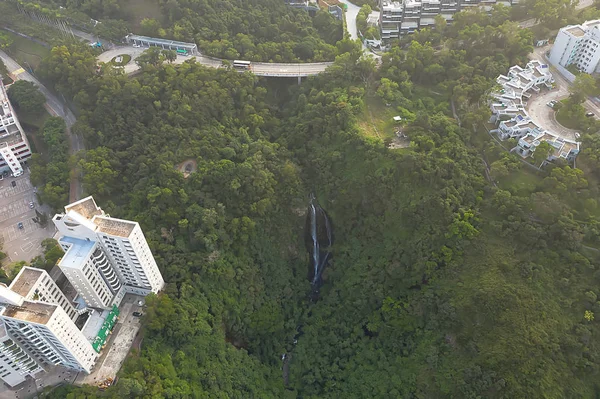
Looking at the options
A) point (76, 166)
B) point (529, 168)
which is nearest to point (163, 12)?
point (76, 166)

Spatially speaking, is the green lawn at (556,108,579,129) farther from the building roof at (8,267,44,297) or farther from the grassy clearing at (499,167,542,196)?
the building roof at (8,267,44,297)

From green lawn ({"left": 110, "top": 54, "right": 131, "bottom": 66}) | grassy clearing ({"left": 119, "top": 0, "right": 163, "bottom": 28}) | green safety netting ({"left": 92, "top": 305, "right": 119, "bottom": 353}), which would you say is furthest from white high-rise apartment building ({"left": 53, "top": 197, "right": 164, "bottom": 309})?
grassy clearing ({"left": 119, "top": 0, "right": 163, "bottom": 28})

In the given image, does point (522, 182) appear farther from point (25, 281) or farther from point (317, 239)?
point (25, 281)

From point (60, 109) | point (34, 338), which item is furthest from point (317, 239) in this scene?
point (60, 109)

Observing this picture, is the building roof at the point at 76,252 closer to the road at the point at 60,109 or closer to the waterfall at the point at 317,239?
the road at the point at 60,109

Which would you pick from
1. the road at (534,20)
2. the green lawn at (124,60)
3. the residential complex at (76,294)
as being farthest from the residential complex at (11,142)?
the road at (534,20)
